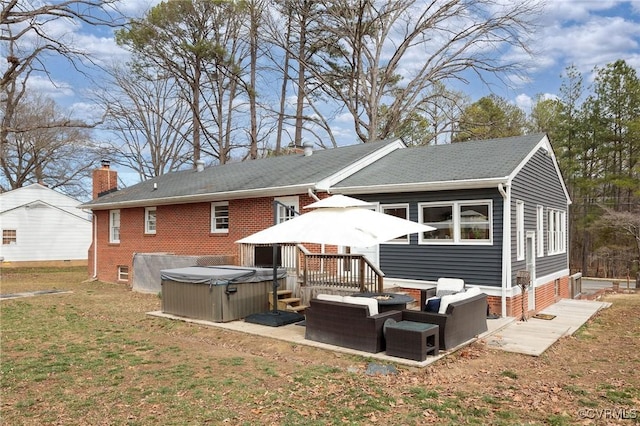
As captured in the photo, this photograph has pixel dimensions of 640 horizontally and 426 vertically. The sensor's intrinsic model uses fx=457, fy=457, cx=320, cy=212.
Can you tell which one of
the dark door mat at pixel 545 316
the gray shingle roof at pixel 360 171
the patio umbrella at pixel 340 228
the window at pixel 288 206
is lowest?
the dark door mat at pixel 545 316

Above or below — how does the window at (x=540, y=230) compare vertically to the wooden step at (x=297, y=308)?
above

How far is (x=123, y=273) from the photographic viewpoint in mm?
18672

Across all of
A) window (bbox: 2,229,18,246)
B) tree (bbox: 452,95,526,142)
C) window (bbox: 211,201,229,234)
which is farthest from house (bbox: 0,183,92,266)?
tree (bbox: 452,95,526,142)

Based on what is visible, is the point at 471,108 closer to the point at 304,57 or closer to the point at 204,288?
the point at 304,57

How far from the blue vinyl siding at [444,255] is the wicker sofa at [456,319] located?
211 cm

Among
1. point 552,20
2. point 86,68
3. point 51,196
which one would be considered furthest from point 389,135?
point 51,196

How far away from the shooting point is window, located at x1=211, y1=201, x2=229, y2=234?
15070 millimetres

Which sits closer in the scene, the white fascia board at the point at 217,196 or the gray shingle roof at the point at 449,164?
the gray shingle roof at the point at 449,164

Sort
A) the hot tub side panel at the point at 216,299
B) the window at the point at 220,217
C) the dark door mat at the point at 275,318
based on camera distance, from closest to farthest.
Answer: the dark door mat at the point at 275,318 < the hot tub side panel at the point at 216,299 < the window at the point at 220,217

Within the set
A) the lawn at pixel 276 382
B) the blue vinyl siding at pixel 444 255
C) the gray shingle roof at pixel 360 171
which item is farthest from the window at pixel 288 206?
the lawn at pixel 276 382

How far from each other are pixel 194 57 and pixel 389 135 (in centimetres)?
1164

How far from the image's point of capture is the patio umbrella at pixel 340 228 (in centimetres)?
766

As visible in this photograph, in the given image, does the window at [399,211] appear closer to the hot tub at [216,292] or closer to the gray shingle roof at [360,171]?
the gray shingle roof at [360,171]

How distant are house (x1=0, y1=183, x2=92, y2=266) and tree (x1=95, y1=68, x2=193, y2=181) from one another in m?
5.79
